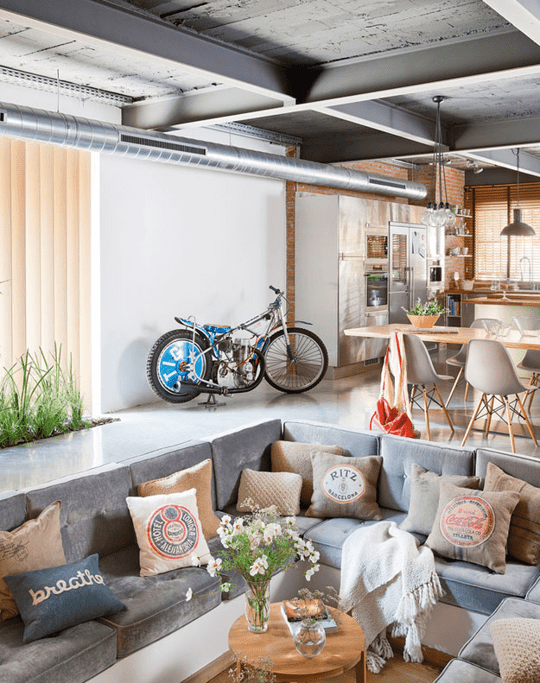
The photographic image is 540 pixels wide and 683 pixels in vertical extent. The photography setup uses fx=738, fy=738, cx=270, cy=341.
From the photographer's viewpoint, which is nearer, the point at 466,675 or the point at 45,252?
the point at 466,675

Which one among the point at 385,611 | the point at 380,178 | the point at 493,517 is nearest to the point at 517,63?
the point at 493,517

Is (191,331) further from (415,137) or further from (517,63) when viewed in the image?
(517,63)

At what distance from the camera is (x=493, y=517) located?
3338 millimetres

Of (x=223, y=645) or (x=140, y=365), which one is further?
(x=140, y=365)

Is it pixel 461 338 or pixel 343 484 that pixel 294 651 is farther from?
pixel 461 338

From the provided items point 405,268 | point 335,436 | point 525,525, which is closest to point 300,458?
point 335,436

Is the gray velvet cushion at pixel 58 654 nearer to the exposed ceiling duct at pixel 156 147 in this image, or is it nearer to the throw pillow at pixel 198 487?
the throw pillow at pixel 198 487

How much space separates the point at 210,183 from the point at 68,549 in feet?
18.5

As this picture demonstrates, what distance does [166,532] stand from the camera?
3.30m

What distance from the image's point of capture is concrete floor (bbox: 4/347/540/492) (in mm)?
5488

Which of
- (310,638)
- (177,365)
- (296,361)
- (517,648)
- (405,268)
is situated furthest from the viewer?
(405,268)

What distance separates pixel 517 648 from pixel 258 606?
94 cm

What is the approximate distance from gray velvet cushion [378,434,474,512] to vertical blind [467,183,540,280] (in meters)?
9.43

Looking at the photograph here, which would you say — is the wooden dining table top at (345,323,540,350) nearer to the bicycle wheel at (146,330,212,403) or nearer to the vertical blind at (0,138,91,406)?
the bicycle wheel at (146,330,212,403)
